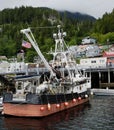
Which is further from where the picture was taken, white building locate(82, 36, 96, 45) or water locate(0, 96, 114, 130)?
white building locate(82, 36, 96, 45)

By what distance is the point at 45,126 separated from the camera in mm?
41688

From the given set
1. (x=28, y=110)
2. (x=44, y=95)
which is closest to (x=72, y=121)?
(x=44, y=95)

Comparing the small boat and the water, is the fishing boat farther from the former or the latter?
the small boat

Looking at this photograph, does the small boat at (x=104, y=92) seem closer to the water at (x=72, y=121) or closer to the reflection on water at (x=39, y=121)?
the water at (x=72, y=121)

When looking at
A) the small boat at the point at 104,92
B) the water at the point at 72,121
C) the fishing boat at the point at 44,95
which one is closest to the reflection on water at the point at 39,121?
the water at the point at 72,121

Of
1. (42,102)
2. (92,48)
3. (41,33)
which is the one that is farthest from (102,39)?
(42,102)

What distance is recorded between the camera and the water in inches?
1599

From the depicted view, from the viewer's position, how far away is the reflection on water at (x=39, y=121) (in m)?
41.1

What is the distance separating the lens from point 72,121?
145 ft

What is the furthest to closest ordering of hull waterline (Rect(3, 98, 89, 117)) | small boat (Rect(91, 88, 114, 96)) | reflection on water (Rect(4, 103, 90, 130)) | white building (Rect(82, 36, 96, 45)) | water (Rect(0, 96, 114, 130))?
white building (Rect(82, 36, 96, 45)), small boat (Rect(91, 88, 114, 96)), hull waterline (Rect(3, 98, 89, 117)), reflection on water (Rect(4, 103, 90, 130)), water (Rect(0, 96, 114, 130))

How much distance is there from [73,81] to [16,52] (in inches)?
4420

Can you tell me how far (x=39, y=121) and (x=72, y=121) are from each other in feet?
13.0

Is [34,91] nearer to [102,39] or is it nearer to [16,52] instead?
[102,39]

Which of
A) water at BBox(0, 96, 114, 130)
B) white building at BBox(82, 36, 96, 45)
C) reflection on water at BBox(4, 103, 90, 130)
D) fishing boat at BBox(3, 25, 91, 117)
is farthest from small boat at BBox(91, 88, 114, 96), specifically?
white building at BBox(82, 36, 96, 45)
